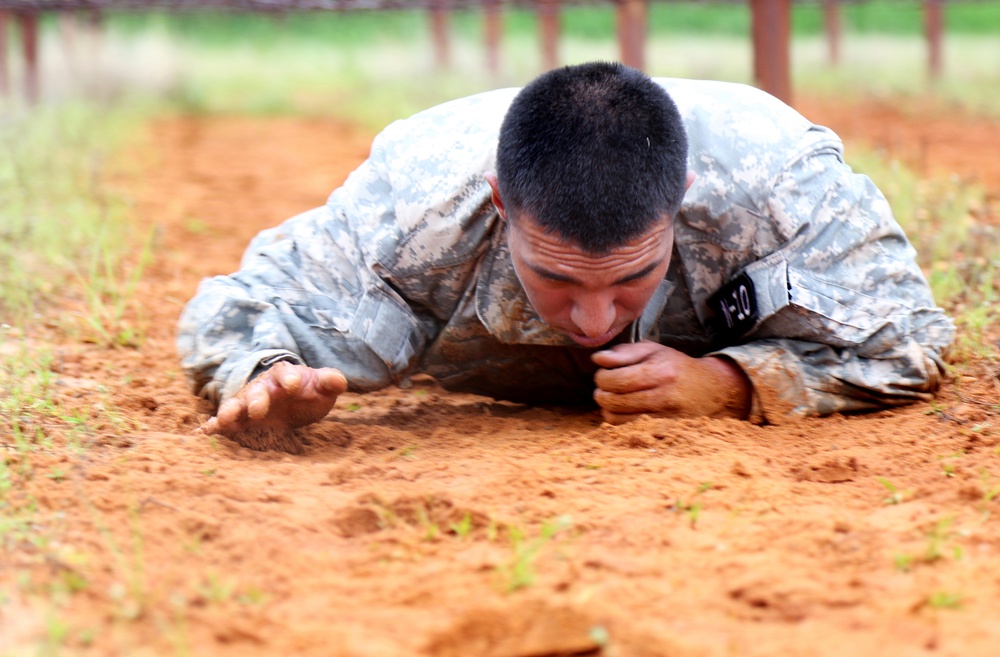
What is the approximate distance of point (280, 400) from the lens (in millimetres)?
2225

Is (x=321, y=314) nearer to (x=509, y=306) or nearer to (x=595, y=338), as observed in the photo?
(x=509, y=306)

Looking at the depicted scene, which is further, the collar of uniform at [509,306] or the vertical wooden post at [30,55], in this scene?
the vertical wooden post at [30,55]

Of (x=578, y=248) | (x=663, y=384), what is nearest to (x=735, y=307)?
(x=663, y=384)

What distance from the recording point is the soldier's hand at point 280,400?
218 centimetres

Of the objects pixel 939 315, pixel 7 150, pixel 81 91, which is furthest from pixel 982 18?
pixel 939 315

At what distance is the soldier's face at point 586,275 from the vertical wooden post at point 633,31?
10.9 feet

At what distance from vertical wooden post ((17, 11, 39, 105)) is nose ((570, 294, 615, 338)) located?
714cm

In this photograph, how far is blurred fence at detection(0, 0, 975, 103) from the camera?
15.0 ft

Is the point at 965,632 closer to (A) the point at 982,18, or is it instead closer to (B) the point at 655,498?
(B) the point at 655,498

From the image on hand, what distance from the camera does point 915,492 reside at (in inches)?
76.3

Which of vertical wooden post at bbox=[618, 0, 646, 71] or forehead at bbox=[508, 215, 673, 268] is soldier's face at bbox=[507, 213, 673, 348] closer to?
forehead at bbox=[508, 215, 673, 268]

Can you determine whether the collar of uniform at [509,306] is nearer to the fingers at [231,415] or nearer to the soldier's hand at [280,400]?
the soldier's hand at [280,400]

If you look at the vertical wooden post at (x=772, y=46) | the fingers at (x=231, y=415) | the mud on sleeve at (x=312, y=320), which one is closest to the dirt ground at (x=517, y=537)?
the fingers at (x=231, y=415)

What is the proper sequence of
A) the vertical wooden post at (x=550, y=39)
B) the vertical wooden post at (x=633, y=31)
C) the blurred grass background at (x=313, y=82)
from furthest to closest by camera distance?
the vertical wooden post at (x=550, y=39)
the vertical wooden post at (x=633, y=31)
the blurred grass background at (x=313, y=82)
